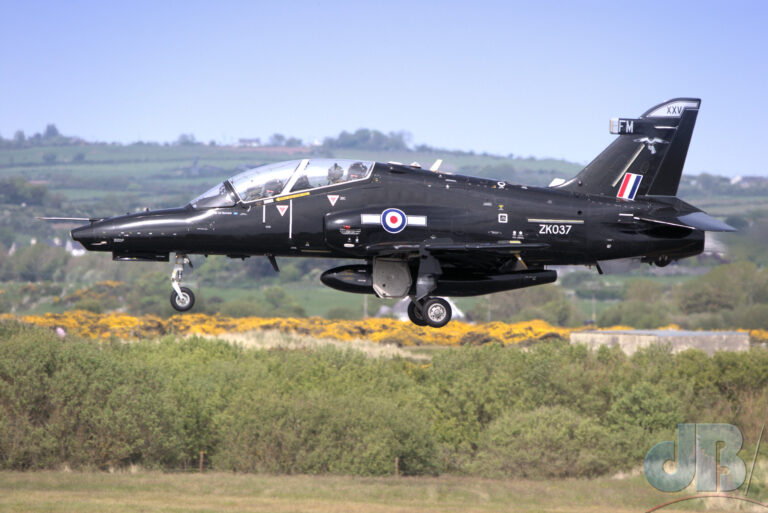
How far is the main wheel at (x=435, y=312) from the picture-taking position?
24266mm

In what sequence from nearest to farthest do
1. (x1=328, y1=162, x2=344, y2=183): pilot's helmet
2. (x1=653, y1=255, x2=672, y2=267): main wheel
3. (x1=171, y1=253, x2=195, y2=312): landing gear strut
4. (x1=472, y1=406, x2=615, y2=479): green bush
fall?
1. (x1=171, y1=253, x2=195, y2=312): landing gear strut
2. (x1=328, y1=162, x2=344, y2=183): pilot's helmet
3. (x1=653, y1=255, x2=672, y2=267): main wheel
4. (x1=472, y1=406, x2=615, y2=479): green bush

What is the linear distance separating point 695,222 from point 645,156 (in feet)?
7.80

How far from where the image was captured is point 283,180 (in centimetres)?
2422

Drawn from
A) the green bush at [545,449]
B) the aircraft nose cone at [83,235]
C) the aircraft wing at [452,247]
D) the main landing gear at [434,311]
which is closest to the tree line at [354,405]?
the green bush at [545,449]

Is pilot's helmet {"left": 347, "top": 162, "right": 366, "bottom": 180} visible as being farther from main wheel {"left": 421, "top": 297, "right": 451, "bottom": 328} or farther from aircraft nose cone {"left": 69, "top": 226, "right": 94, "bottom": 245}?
aircraft nose cone {"left": 69, "top": 226, "right": 94, "bottom": 245}

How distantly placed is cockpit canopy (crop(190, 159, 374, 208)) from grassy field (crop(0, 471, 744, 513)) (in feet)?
86.2

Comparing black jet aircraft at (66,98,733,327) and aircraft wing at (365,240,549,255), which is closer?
aircraft wing at (365,240,549,255)

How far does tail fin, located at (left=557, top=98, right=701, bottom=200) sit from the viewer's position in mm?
26469

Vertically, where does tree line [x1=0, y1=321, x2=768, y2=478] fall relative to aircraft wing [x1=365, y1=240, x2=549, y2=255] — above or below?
below

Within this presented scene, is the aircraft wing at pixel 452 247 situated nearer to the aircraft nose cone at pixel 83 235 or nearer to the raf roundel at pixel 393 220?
the raf roundel at pixel 393 220

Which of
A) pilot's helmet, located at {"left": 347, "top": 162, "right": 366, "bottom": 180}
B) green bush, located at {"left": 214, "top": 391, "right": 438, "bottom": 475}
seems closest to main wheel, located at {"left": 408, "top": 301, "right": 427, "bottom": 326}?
pilot's helmet, located at {"left": 347, "top": 162, "right": 366, "bottom": 180}

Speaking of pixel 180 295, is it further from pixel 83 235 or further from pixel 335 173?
A: pixel 335 173

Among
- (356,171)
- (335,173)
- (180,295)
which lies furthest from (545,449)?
(180,295)

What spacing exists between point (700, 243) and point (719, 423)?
2175 inches
